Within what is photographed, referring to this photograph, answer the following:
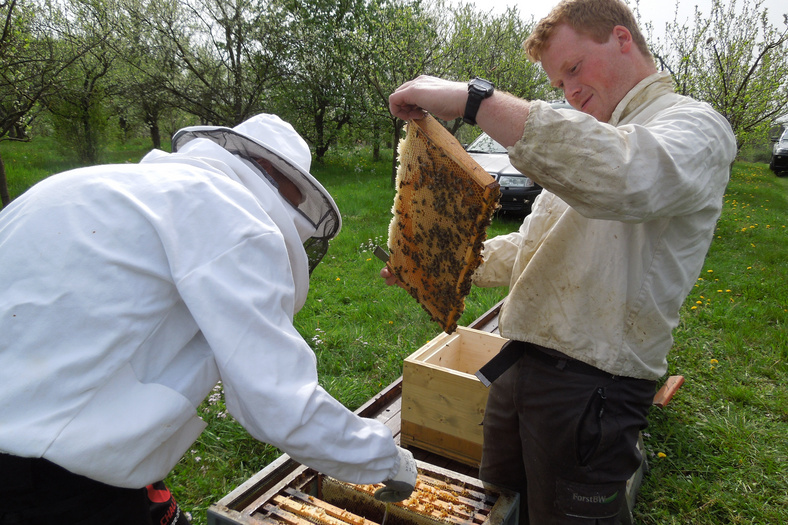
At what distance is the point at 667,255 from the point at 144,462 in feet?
5.22

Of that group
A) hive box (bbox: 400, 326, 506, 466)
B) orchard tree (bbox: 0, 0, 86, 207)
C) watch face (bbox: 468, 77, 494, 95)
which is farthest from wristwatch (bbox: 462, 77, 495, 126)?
orchard tree (bbox: 0, 0, 86, 207)

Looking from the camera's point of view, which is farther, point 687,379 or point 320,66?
point 320,66

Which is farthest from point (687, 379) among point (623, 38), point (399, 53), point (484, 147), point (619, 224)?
point (399, 53)

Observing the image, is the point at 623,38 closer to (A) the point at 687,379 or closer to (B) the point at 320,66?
(A) the point at 687,379

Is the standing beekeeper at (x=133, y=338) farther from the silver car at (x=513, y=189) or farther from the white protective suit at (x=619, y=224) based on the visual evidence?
the silver car at (x=513, y=189)

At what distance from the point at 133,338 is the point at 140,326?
0.03 metres

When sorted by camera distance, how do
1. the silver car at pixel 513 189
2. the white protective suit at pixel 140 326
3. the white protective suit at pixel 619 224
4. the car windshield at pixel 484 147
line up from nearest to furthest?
the white protective suit at pixel 140 326, the white protective suit at pixel 619 224, the silver car at pixel 513 189, the car windshield at pixel 484 147

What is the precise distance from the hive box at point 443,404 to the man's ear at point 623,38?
175 cm

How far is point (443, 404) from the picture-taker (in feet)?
9.54

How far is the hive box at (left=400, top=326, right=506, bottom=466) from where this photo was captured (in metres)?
2.80

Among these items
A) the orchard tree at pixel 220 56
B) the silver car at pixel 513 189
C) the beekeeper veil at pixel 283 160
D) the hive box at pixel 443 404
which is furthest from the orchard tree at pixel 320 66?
the beekeeper veil at pixel 283 160

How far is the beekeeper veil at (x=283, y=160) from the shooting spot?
162cm

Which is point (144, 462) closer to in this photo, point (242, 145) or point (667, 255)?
point (242, 145)

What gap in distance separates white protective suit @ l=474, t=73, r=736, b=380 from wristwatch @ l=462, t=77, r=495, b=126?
0.20 metres
